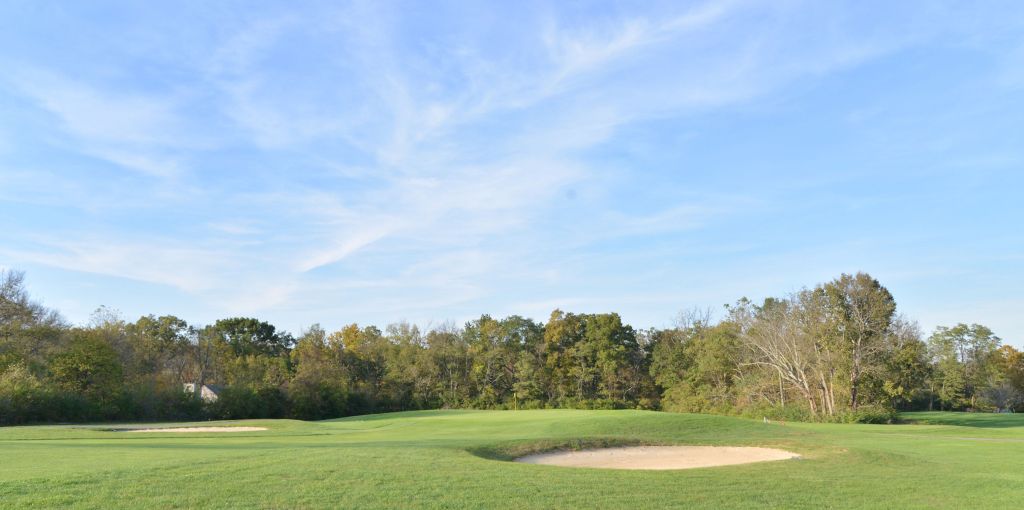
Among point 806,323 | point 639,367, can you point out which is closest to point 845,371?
point 806,323

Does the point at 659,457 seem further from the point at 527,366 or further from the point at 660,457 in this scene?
the point at 527,366

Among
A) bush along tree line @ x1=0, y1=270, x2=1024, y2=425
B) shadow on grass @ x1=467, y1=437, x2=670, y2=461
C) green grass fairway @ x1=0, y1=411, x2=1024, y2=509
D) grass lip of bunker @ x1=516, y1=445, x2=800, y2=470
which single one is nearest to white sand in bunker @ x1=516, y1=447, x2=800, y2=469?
grass lip of bunker @ x1=516, y1=445, x2=800, y2=470

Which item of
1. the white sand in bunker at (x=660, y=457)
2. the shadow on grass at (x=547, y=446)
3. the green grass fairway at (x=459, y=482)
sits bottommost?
the white sand in bunker at (x=660, y=457)

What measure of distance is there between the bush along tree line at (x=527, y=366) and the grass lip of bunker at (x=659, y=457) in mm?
24093

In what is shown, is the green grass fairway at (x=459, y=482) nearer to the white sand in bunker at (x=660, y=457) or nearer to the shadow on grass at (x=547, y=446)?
the shadow on grass at (x=547, y=446)

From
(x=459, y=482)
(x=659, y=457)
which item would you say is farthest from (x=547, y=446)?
(x=459, y=482)

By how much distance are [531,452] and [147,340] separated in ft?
185

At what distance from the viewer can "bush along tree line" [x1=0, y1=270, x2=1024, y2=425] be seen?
44.8 meters

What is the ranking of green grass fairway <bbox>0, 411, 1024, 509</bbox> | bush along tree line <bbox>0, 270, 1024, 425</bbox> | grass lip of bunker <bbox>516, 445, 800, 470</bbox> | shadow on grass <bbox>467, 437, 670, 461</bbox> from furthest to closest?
bush along tree line <bbox>0, 270, 1024, 425</bbox>
shadow on grass <bbox>467, 437, 670, 461</bbox>
grass lip of bunker <bbox>516, 445, 800, 470</bbox>
green grass fairway <bbox>0, 411, 1024, 509</bbox>

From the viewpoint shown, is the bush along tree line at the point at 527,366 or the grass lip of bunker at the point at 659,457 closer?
the grass lip of bunker at the point at 659,457

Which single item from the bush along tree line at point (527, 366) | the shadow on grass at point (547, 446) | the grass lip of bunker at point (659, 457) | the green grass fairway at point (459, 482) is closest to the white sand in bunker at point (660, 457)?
the grass lip of bunker at point (659, 457)

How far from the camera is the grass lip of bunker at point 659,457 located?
1745 centimetres

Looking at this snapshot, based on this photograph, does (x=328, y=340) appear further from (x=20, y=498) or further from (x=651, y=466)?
(x=20, y=498)

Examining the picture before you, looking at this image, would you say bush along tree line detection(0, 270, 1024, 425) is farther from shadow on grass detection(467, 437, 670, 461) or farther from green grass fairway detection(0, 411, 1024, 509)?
green grass fairway detection(0, 411, 1024, 509)
